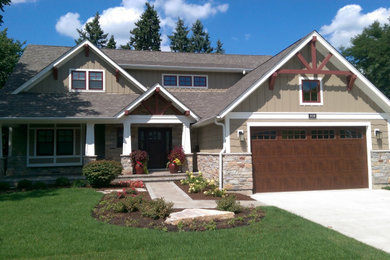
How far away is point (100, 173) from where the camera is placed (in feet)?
42.1

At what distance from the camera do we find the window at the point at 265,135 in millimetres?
13031

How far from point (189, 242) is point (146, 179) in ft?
28.6

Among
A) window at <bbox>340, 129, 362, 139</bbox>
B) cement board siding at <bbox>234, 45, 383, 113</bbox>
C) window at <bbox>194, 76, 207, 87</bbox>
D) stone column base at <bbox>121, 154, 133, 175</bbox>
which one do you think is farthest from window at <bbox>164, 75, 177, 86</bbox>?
window at <bbox>340, 129, 362, 139</bbox>

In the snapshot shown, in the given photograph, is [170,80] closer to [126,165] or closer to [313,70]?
[126,165]

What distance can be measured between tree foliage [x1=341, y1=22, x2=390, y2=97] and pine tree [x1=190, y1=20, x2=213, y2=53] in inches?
770

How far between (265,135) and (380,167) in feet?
17.1

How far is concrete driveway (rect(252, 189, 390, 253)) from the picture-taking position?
22.9ft

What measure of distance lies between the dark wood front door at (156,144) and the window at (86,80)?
3.40m

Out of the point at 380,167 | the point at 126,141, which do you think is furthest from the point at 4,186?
the point at 380,167

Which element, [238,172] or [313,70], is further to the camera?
[313,70]

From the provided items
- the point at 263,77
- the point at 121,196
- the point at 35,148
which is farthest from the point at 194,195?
the point at 35,148

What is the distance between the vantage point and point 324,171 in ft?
43.8

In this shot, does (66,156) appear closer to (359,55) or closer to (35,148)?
(35,148)

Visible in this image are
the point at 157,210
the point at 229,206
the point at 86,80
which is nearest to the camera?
the point at 157,210
